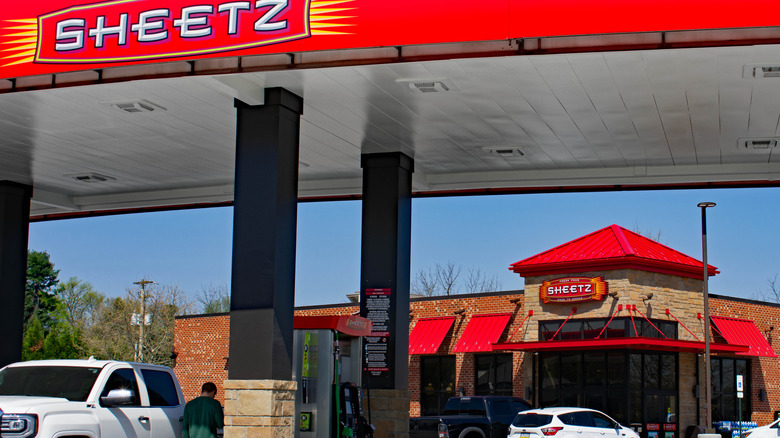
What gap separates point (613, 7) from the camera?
12430 mm

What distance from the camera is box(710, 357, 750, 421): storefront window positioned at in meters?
34.1

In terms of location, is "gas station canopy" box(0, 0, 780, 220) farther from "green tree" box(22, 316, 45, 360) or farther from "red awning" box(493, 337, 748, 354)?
"green tree" box(22, 316, 45, 360)

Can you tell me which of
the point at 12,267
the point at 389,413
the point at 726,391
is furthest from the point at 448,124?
the point at 726,391

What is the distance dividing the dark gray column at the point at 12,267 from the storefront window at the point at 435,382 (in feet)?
58.7

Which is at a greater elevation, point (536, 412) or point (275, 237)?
point (275, 237)

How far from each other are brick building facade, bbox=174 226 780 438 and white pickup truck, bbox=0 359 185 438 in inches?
801

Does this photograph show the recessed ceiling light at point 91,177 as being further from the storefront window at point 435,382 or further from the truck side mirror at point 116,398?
the storefront window at point 435,382

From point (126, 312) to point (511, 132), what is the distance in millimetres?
55255

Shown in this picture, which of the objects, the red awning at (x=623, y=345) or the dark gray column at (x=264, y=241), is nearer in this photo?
the dark gray column at (x=264, y=241)

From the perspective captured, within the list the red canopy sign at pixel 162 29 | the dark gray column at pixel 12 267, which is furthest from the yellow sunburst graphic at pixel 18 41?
the dark gray column at pixel 12 267

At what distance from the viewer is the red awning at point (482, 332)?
35000mm

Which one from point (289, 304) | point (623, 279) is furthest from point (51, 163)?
point (623, 279)

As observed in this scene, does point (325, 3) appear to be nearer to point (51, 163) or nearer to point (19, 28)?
point (19, 28)

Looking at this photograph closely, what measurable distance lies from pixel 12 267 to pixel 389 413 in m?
10.2
